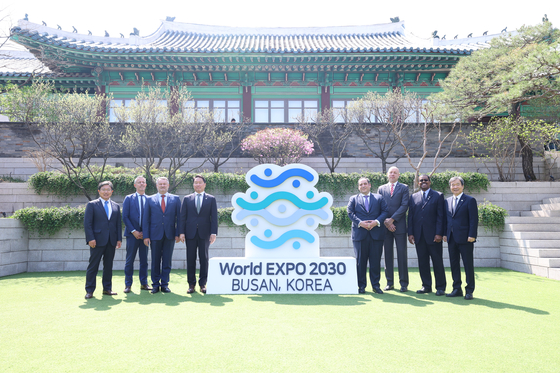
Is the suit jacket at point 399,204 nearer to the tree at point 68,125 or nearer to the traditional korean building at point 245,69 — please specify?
the tree at point 68,125

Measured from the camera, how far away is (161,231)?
564 cm

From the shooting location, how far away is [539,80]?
679cm

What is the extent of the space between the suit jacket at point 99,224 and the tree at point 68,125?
3.97m

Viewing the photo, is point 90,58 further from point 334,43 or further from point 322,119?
point 334,43

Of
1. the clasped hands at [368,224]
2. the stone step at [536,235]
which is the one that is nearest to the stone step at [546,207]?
the stone step at [536,235]

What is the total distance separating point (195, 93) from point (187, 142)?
5.61m

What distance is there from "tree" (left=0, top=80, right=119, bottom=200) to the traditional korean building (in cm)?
269

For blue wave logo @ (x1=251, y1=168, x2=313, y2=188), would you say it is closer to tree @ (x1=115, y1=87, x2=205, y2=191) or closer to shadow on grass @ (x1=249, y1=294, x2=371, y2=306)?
shadow on grass @ (x1=249, y1=294, x2=371, y2=306)

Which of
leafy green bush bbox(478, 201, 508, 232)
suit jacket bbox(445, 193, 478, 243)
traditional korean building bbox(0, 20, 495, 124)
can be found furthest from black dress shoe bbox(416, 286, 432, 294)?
traditional korean building bbox(0, 20, 495, 124)

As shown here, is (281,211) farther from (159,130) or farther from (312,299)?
(159,130)

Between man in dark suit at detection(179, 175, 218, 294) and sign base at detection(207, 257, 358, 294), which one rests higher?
man in dark suit at detection(179, 175, 218, 294)

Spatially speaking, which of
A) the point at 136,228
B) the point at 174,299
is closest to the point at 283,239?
the point at 174,299

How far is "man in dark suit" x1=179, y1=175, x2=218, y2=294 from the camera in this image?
5605 mm

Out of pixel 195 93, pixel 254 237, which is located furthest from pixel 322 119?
pixel 254 237
